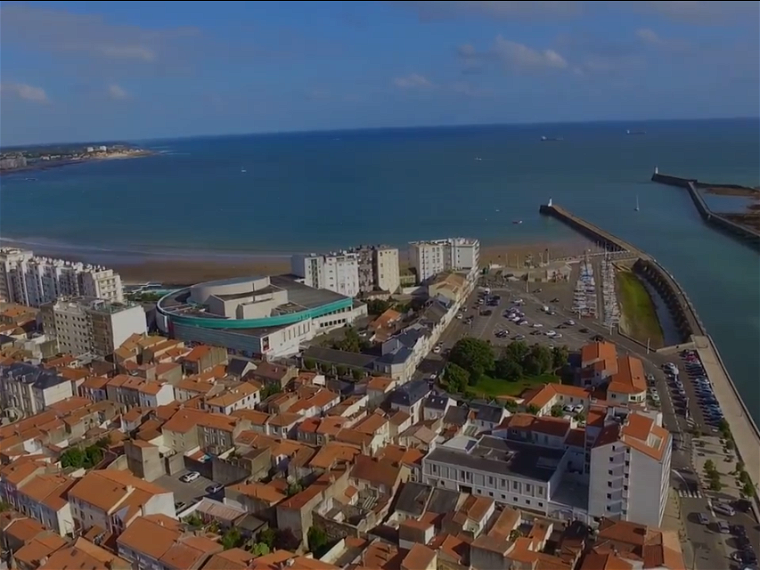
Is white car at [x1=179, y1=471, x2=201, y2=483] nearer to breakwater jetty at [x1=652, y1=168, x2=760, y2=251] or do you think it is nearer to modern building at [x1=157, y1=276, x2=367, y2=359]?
modern building at [x1=157, y1=276, x2=367, y2=359]

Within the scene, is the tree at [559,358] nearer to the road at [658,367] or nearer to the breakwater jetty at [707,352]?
the road at [658,367]

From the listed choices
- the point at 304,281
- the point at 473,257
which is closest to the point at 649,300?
the point at 473,257

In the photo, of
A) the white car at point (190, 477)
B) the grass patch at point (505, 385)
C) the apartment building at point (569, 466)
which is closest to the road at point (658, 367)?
the apartment building at point (569, 466)

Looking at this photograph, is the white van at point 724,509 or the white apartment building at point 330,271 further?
the white apartment building at point 330,271

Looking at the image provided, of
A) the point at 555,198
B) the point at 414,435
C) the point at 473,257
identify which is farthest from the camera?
the point at 555,198

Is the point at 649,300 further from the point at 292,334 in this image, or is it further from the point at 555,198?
the point at 555,198
